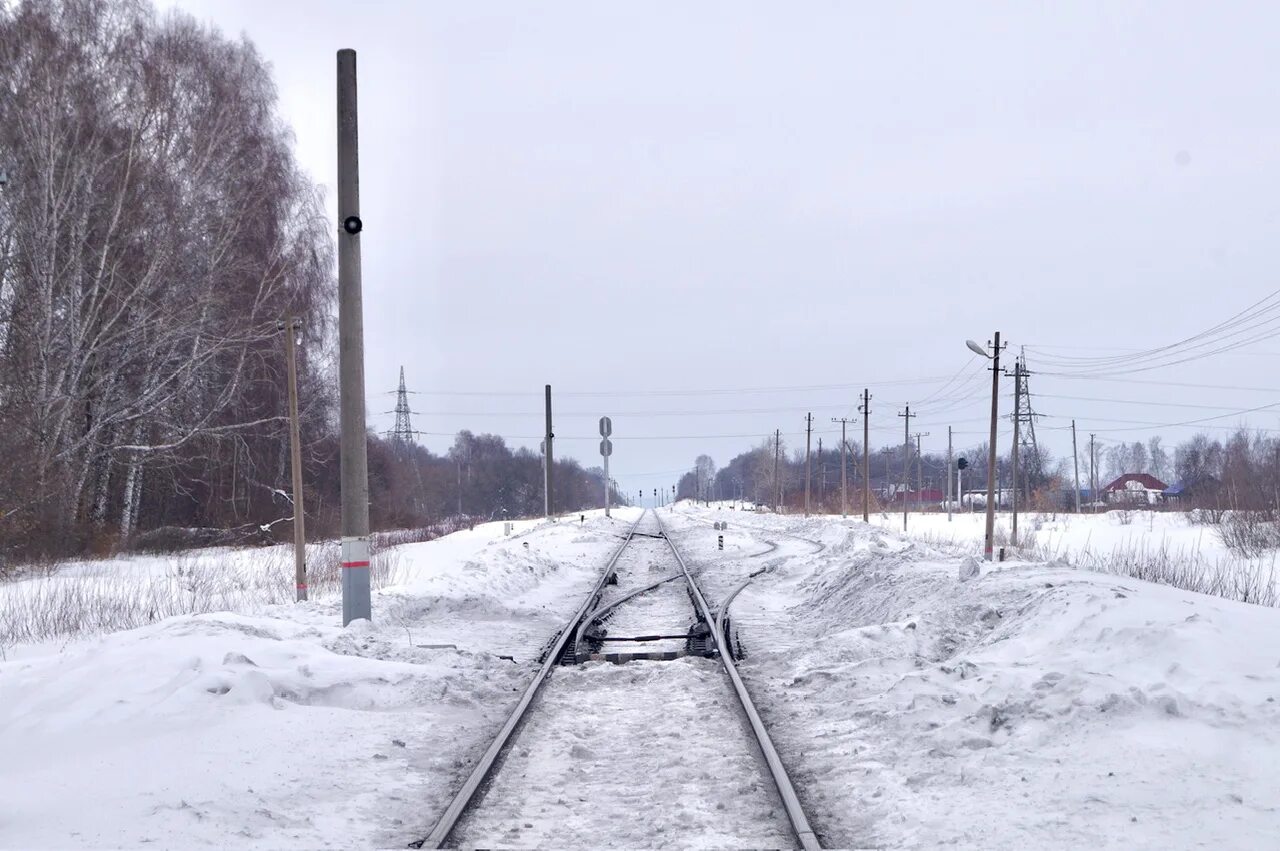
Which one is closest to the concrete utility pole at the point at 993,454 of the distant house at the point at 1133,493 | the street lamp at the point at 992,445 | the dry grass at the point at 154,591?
the street lamp at the point at 992,445

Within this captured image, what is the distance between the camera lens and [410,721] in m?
7.24

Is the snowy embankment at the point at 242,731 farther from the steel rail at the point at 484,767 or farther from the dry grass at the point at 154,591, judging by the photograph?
the dry grass at the point at 154,591

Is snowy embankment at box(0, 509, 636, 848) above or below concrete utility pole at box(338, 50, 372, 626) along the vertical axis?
below

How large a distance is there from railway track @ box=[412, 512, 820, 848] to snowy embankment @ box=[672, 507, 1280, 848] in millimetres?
309

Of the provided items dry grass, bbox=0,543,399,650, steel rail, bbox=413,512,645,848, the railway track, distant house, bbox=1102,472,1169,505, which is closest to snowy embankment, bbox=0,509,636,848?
steel rail, bbox=413,512,645,848

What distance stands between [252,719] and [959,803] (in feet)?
15.4

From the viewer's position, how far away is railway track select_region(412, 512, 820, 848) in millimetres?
4883

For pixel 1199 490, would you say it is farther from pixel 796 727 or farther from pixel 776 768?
pixel 776 768

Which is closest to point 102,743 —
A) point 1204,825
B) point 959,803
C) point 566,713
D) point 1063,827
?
point 566,713

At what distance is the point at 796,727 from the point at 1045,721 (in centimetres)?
170

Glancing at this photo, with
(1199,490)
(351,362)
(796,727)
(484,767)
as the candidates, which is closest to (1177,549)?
(796,727)

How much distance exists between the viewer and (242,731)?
21.2ft

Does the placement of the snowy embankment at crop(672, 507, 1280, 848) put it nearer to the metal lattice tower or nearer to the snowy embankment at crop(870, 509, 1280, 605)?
the snowy embankment at crop(870, 509, 1280, 605)

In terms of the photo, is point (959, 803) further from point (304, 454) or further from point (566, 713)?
point (304, 454)
